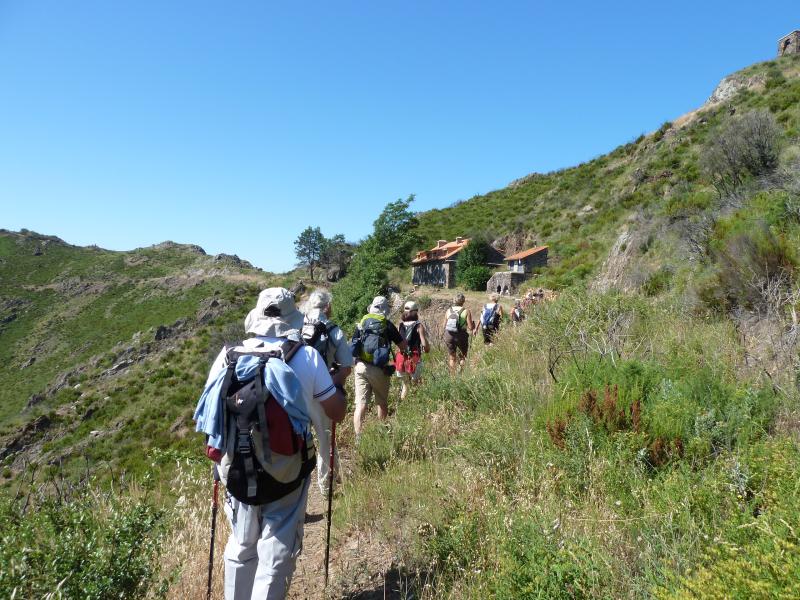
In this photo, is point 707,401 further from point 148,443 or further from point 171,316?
point 171,316

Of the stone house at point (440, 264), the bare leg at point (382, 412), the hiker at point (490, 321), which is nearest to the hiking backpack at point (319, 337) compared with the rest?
the bare leg at point (382, 412)

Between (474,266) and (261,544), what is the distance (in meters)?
34.5

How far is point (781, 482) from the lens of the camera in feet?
6.27

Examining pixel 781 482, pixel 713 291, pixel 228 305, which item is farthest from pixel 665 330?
pixel 228 305

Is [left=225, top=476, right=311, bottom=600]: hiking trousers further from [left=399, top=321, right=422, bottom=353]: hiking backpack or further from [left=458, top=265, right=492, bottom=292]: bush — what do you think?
[left=458, top=265, right=492, bottom=292]: bush

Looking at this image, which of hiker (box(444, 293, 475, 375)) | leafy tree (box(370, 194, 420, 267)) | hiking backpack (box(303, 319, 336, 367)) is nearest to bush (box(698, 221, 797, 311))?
hiker (box(444, 293, 475, 375))

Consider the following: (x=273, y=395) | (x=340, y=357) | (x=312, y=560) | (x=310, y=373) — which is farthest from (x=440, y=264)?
(x=273, y=395)

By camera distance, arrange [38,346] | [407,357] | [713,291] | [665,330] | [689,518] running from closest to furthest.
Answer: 1. [689,518]
2. [665,330]
3. [713,291]
4. [407,357]
5. [38,346]

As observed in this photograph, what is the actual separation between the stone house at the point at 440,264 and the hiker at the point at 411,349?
30.4 metres

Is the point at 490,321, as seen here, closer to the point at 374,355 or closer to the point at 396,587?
the point at 374,355

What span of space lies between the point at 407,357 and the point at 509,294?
76.8ft

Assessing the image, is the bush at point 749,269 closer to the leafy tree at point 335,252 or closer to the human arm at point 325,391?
the human arm at point 325,391

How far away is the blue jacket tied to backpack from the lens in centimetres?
210

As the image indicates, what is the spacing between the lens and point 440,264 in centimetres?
3875
